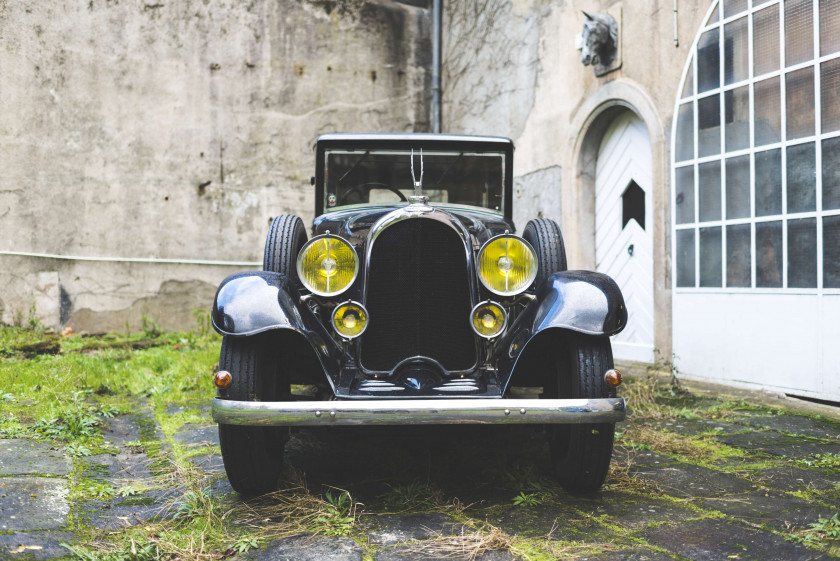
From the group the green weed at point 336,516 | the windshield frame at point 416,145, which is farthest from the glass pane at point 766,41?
the green weed at point 336,516

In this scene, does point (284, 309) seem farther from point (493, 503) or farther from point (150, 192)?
point (150, 192)

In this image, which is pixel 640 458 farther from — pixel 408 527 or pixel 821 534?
pixel 408 527

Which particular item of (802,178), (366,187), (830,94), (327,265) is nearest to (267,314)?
(327,265)

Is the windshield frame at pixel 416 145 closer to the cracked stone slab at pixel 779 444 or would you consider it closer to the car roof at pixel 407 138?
the car roof at pixel 407 138

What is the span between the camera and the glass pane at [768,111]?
4746 mm

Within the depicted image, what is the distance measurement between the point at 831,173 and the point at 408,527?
12.1 ft

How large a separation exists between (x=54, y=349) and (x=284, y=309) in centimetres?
468

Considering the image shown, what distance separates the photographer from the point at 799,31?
181 inches

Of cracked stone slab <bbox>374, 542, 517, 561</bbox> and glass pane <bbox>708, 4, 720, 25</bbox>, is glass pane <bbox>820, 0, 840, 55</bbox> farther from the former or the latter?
cracked stone slab <bbox>374, 542, 517, 561</bbox>

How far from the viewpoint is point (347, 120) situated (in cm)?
902

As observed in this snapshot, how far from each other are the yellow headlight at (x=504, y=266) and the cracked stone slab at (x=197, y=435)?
1.71 metres

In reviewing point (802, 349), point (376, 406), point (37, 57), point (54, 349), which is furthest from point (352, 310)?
point (37, 57)

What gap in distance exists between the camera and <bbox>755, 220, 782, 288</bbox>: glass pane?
187 inches

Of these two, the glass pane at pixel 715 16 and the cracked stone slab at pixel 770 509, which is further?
the glass pane at pixel 715 16
